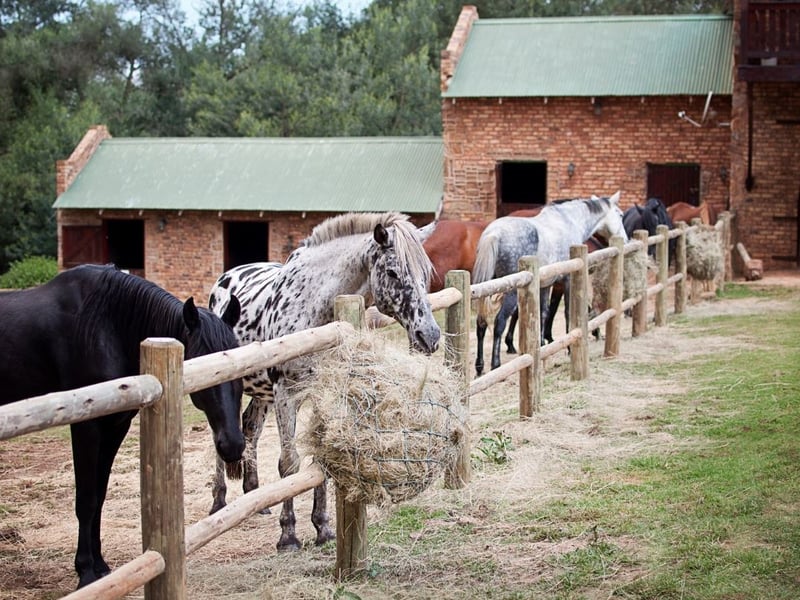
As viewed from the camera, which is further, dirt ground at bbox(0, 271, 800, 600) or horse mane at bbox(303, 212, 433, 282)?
horse mane at bbox(303, 212, 433, 282)

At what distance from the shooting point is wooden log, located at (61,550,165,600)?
323cm

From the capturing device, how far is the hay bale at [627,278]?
12047mm

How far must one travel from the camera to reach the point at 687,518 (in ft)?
18.0

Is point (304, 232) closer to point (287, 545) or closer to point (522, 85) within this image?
point (522, 85)

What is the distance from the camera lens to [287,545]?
215 inches

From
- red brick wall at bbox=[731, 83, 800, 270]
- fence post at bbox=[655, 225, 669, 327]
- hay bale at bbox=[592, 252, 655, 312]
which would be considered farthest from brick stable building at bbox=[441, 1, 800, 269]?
hay bale at bbox=[592, 252, 655, 312]

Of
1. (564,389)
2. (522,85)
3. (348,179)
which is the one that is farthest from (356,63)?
(564,389)

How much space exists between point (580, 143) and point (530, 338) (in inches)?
656

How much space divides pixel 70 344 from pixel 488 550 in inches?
89.9

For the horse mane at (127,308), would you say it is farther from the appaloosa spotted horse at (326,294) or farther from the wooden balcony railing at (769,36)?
the wooden balcony railing at (769,36)

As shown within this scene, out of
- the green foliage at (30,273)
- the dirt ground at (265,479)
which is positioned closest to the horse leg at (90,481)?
the dirt ground at (265,479)

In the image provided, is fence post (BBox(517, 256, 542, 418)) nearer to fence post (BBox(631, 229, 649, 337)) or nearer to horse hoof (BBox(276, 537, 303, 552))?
→ horse hoof (BBox(276, 537, 303, 552))

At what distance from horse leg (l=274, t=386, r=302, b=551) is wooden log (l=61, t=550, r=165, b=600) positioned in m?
1.88

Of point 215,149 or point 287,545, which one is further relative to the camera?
point 215,149
